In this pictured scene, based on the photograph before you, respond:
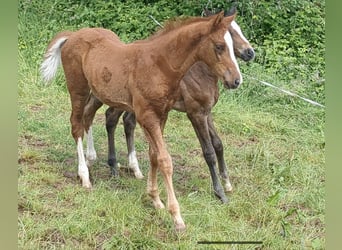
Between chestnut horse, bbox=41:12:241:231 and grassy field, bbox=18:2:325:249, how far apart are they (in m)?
0.31

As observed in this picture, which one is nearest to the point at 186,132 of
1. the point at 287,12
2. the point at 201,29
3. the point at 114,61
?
the point at 114,61

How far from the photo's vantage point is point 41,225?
380cm

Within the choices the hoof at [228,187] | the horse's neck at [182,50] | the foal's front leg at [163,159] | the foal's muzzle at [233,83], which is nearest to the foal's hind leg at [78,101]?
the foal's front leg at [163,159]

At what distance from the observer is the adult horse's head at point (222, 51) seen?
12.4 feet

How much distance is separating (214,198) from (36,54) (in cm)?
384

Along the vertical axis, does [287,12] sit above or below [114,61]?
below

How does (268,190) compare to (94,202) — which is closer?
(94,202)

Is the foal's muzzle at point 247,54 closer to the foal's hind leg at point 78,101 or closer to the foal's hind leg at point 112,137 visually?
the foal's hind leg at point 112,137

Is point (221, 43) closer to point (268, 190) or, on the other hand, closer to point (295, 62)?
point (268, 190)

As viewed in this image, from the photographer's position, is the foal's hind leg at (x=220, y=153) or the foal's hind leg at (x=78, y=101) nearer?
the foal's hind leg at (x=78, y=101)

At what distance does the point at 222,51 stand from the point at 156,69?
0.53 meters

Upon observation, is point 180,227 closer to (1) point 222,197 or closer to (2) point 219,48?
(1) point 222,197

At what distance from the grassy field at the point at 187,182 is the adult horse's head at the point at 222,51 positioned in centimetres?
111

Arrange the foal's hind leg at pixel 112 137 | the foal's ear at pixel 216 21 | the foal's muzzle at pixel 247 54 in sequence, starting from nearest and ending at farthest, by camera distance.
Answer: the foal's ear at pixel 216 21 → the foal's muzzle at pixel 247 54 → the foal's hind leg at pixel 112 137
